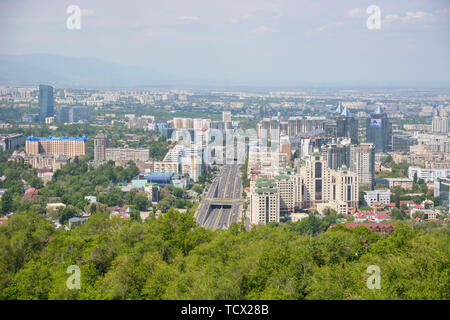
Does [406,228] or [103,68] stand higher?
[103,68]

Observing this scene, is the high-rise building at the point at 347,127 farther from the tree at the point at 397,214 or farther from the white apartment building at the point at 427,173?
the tree at the point at 397,214

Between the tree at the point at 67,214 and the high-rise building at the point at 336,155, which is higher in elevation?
the high-rise building at the point at 336,155

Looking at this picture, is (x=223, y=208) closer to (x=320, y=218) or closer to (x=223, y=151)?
(x=320, y=218)

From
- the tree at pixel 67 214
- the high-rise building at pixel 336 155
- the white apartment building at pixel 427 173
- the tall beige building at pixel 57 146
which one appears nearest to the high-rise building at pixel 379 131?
the white apartment building at pixel 427 173

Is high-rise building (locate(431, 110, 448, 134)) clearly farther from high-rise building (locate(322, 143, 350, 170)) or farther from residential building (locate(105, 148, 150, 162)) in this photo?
residential building (locate(105, 148, 150, 162))

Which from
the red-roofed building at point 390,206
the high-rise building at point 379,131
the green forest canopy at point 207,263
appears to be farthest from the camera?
the high-rise building at point 379,131
